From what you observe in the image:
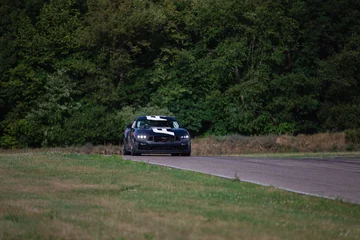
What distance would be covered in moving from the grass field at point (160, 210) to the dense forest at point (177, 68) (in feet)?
126

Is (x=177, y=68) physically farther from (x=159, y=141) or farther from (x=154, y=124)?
(x=159, y=141)

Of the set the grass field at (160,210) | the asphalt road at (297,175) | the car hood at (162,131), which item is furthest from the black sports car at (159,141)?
the grass field at (160,210)

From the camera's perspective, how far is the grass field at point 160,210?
29.6 ft

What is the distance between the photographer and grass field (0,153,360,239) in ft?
29.6

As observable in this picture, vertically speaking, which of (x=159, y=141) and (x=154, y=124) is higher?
(x=154, y=124)

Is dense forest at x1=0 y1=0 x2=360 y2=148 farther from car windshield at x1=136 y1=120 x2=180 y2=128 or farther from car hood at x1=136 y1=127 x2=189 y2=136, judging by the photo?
car hood at x1=136 y1=127 x2=189 y2=136

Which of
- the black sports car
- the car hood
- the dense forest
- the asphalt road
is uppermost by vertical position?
the dense forest

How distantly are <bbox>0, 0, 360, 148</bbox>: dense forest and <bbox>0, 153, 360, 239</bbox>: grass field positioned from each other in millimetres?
38499

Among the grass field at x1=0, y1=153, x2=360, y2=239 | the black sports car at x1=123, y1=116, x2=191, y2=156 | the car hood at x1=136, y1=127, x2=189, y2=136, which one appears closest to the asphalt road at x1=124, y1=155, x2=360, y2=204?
the grass field at x1=0, y1=153, x2=360, y2=239

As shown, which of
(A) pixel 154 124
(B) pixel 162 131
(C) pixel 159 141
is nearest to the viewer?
(C) pixel 159 141

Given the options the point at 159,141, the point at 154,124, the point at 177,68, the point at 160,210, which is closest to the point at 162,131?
the point at 159,141

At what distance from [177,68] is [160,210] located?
154 ft

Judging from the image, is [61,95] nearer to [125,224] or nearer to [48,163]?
[48,163]

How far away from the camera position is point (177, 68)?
5747 centimetres
